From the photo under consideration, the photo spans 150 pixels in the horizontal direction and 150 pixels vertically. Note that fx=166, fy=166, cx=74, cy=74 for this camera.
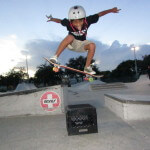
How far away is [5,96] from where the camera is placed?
683 cm

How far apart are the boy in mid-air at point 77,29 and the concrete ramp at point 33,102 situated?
3.27 meters

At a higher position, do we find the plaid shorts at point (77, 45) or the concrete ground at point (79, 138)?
the plaid shorts at point (77, 45)

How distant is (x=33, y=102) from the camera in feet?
22.5

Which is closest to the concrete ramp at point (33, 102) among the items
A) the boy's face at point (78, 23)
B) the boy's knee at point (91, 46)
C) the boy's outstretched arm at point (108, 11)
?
the boy's knee at point (91, 46)

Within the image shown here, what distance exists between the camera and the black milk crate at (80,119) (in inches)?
151

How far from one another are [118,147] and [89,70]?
1.94 metres

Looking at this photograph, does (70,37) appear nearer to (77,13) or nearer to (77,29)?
(77,29)

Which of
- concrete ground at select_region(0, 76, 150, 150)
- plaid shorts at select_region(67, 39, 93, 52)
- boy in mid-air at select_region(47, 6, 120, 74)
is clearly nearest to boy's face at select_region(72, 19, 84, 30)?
boy in mid-air at select_region(47, 6, 120, 74)

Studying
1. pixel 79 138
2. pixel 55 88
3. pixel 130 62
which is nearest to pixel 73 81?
pixel 130 62

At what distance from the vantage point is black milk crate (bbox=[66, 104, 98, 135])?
3.83 meters

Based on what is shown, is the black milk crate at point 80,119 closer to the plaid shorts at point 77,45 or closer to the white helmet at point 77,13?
the plaid shorts at point 77,45

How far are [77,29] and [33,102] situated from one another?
422 centimetres

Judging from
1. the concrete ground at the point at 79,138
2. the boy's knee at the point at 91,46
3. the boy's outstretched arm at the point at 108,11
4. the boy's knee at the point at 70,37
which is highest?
the boy's outstretched arm at the point at 108,11

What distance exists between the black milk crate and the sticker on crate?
9.83 ft
